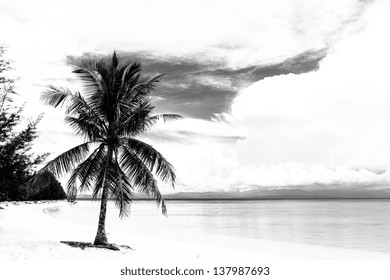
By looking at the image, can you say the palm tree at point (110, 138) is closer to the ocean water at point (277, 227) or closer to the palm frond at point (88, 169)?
the palm frond at point (88, 169)

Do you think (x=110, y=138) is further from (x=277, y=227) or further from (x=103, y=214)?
(x=277, y=227)

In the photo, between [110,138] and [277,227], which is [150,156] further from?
[277,227]

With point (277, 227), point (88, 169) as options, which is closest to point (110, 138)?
point (88, 169)

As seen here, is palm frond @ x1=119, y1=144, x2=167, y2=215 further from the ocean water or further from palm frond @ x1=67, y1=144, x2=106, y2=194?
the ocean water

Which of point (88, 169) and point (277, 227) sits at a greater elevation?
point (88, 169)

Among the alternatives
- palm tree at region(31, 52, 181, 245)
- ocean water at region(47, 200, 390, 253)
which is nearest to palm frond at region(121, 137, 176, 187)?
palm tree at region(31, 52, 181, 245)

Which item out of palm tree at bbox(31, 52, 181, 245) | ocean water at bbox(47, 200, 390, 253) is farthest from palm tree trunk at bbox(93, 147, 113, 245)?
ocean water at bbox(47, 200, 390, 253)

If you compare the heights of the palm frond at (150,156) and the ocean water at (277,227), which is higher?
the palm frond at (150,156)

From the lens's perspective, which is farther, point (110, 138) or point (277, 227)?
point (277, 227)

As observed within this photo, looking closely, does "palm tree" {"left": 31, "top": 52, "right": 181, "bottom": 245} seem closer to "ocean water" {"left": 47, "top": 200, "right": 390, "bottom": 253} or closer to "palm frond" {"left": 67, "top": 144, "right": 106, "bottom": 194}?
"palm frond" {"left": 67, "top": 144, "right": 106, "bottom": 194}

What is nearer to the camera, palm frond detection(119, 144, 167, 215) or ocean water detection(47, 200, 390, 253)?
palm frond detection(119, 144, 167, 215)

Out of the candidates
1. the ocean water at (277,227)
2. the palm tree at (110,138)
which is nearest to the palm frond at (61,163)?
the palm tree at (110,138)

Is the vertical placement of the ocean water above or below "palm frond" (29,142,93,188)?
below

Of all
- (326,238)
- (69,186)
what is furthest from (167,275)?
(326,238)
